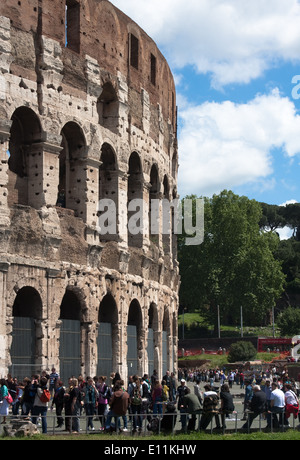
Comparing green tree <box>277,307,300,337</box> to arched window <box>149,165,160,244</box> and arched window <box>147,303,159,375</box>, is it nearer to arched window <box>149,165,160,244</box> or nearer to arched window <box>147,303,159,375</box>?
arched window <box>147,303,159,375</box>

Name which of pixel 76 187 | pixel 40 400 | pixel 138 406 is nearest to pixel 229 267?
pixel 76 187

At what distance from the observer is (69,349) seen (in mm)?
24828

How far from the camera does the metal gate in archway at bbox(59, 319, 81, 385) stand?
963 inches

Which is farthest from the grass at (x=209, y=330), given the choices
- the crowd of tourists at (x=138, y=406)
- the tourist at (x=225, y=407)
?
the tourist at (x=225, y=407)

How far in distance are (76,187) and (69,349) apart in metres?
5.11

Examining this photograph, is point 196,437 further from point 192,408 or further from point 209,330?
point 209,330

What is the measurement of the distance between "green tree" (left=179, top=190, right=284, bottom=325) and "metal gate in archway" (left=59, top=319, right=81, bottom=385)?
40.9m

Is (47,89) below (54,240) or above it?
above
